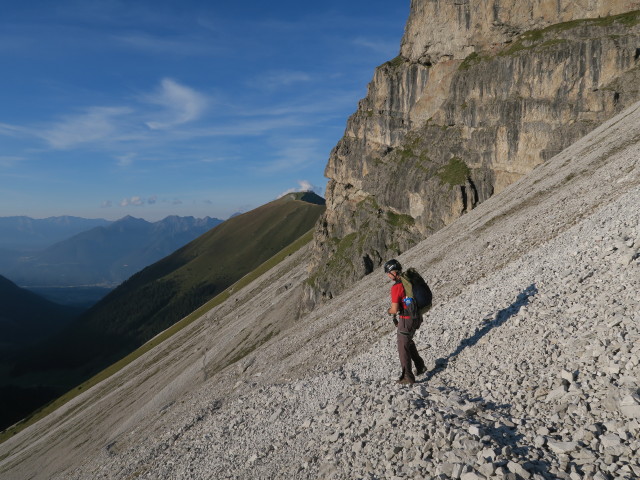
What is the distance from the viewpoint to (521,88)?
69.2 m

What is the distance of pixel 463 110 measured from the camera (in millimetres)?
80312

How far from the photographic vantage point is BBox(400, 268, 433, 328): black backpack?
13852 millimetres

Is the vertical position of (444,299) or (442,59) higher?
(442,59)

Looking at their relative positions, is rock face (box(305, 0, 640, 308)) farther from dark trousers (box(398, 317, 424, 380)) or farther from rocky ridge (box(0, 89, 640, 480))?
dark trousers (box(398, 317, 424, 380))

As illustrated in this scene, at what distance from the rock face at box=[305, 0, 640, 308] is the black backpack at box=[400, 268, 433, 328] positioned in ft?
202

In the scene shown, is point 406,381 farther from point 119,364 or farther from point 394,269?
point 119,364

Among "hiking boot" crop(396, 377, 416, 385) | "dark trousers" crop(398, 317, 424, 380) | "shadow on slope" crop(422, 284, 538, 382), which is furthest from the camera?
"shadow on slope" crop(422, 284, 538, 382)

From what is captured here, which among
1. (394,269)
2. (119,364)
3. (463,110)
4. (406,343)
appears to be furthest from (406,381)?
(119,364)

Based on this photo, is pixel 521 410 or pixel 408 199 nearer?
pixel 521 410

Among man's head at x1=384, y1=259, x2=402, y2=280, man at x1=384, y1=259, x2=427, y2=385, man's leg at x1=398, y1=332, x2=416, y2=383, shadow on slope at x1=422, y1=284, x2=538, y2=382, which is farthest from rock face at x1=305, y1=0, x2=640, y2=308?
man's leg at x1=398, y1=332, x2=416, y2=383

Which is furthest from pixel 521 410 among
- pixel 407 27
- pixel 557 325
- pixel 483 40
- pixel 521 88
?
pixel 407 27

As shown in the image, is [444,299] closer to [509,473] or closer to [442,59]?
[509,473]

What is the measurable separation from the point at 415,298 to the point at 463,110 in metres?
77.5

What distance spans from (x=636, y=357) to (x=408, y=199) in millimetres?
80882
